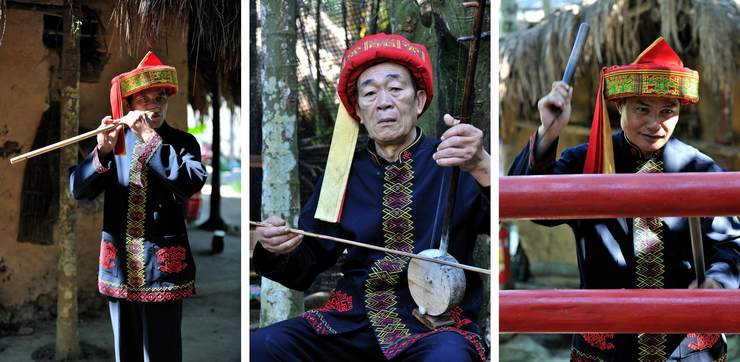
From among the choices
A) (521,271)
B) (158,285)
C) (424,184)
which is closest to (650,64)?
(424,184)

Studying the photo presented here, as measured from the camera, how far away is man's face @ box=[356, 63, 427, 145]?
2.17 metres

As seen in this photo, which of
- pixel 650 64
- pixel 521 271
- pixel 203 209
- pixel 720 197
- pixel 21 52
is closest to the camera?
pixel 720 197

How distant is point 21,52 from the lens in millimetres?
4203

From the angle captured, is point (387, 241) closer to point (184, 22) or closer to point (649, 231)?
point (649, 231)

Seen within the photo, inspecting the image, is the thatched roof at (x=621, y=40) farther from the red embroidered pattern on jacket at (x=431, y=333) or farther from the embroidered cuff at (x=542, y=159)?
the red embroidered pattern on jacket at (x=431, y=333)

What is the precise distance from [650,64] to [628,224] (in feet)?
1.64

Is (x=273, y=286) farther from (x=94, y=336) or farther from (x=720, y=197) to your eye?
(x=94, y=336)

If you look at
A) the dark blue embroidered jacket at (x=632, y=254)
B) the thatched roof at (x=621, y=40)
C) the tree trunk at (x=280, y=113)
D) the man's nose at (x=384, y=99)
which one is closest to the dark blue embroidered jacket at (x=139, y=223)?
the tree trunk at (x=280, y=113)

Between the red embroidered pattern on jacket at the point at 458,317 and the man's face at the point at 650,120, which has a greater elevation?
the man's face at the point at 650,120

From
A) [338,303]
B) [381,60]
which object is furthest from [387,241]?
[381,60]

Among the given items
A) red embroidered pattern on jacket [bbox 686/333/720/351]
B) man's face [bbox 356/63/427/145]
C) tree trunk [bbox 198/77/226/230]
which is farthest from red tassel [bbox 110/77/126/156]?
tree trunk [bbox 198/77/226/230]

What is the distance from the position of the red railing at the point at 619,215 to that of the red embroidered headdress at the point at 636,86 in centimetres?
47

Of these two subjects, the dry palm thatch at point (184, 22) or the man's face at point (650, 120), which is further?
the dry palm thatch at point (184, 22)

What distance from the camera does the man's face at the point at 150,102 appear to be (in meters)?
2.87
